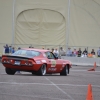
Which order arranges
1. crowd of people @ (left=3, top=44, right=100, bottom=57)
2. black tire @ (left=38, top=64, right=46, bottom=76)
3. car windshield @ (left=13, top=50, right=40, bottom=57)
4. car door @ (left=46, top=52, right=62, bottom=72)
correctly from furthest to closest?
1. crowd of people @ (left=3, top=44, right=100, bottom=57)
2. car door @ (left=46, top=52, right=62, bottom=72)
3. car windshield @ (left=13, top=50, right=40, bottom=57)
4. black tire @ (left=38, top=64, right=46, bottom=76)

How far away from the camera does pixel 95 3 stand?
157 ft

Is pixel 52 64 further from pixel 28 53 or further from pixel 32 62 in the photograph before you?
pixel 32 62

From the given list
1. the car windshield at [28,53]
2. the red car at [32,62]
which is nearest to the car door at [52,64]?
the red car at [32,62]

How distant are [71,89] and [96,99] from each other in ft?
9.12

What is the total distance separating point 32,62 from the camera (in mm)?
21453

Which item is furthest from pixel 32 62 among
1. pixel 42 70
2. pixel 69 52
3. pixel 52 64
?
pixel 69 52

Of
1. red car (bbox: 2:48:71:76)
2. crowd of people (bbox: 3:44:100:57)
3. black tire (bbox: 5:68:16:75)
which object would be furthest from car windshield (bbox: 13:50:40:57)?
crowd of people (bbox: 3:44:100:57)

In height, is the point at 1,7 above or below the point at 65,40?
above

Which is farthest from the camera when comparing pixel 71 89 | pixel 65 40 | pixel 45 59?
pixel 65 40

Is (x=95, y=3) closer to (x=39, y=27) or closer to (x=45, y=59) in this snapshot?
(x=39, y=27)

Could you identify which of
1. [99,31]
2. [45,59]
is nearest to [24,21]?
[99,31]

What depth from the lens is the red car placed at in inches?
846

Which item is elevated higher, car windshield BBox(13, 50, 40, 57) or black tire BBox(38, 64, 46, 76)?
car windshield BBox(13, 50, 40, 57)

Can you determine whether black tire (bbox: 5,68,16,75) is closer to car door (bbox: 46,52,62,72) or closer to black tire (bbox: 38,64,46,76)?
black tire (bbox: 38,64,46,76)
